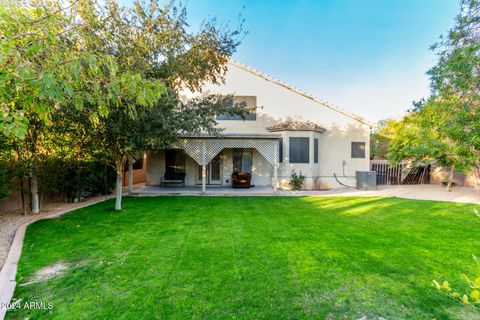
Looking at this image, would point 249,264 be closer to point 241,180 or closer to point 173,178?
point 241,180

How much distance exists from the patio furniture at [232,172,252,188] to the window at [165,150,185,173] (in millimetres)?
3384

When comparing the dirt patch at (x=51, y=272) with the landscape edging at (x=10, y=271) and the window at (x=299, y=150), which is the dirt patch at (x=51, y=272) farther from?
the window at (x=299, y=150)

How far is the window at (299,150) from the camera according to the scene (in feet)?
41.9

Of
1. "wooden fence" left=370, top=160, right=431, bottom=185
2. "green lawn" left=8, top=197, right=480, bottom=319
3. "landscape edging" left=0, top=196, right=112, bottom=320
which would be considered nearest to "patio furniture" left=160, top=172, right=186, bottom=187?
"green lawn" left=8, top=197, right=480, bottom=319

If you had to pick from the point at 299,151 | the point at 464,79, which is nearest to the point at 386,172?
the point at 299,151

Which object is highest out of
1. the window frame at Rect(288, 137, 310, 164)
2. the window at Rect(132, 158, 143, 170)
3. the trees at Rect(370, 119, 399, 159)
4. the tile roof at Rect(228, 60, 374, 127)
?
the tile roof at Rect(228, 60, 374, 127)

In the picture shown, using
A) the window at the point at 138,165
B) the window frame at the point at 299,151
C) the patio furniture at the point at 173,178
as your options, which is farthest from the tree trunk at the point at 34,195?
the window frame at the point at 299,151

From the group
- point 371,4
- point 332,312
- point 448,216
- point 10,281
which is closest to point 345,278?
point 332,312

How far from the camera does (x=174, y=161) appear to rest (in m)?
14.1

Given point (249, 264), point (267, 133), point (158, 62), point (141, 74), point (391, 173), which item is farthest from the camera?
point (391, 173)

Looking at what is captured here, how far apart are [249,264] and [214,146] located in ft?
26.7

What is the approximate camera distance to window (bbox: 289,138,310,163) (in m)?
12.8

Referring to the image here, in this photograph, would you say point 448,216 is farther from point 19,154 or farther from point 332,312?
point 19,154

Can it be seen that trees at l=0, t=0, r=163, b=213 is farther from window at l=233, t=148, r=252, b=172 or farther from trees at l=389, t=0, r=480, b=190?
window at l=233, t=148, r=252, b=172
